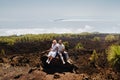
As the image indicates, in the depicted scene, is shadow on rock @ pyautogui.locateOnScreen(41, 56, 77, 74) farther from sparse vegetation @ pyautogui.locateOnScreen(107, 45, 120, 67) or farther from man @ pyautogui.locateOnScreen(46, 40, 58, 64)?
sparse vegetation @ pyautogui.locateOnScreen(107, 45, 120, 67)

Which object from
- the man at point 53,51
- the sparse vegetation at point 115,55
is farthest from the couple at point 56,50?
the sparse vegetation at point 115,55

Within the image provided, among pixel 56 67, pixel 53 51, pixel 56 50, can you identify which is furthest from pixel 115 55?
pixel 56 67

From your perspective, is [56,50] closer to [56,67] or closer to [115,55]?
[56,67]

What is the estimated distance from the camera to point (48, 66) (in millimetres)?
28141

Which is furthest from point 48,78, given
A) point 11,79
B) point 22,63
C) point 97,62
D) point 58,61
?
point 22,63

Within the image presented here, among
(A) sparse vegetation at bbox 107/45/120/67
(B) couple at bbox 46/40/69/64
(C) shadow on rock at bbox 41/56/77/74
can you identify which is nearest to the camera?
(A) sparse vegetation at bbox 107/45/120/67

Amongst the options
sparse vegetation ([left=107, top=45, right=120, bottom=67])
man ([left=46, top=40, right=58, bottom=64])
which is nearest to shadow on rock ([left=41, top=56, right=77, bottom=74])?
man ([left=46, top=40, right=58, bottom=64])

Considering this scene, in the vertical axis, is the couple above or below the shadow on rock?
above

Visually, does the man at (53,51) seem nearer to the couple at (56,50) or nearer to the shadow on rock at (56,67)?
the couple at (56,50)

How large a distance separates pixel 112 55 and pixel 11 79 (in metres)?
10.4

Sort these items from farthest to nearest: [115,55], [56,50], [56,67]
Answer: [56,67], [56,50], [115,55]

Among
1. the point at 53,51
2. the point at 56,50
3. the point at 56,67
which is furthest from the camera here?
the point at 56,67

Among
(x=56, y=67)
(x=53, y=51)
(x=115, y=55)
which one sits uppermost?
(x=53, y=51)

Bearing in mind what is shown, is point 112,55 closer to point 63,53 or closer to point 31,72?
point 63,53
